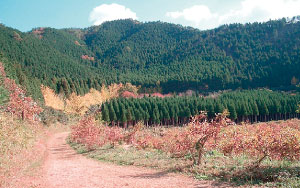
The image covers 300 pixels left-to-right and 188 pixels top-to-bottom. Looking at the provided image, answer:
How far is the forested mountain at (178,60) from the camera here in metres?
106

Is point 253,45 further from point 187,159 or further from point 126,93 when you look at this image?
point 187,159

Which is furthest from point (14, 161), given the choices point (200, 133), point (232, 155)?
point (232, 155)

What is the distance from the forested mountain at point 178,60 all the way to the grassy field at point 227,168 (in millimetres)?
50493

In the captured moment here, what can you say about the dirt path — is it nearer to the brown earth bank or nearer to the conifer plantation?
the brown earth bank

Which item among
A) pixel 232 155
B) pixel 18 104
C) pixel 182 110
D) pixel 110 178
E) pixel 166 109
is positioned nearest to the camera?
pixel 110 178

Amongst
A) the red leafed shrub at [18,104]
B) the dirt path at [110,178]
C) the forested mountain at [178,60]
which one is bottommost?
the dirt path at [110,178]

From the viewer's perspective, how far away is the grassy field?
10273 millimetres

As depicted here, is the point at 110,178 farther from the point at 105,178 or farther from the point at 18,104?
the point at 18,104

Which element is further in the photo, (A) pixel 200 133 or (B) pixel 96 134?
(B) pixel 96 134

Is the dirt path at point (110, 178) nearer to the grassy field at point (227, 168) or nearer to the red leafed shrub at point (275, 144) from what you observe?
the grassy field at point (227, 168)

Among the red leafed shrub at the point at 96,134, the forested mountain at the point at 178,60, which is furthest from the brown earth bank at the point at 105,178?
the forested mountain at the point at 178,60

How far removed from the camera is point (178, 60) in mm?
172375

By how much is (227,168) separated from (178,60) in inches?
6442

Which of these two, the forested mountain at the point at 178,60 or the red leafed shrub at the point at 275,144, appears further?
the forested mountain at the point at 178,60
